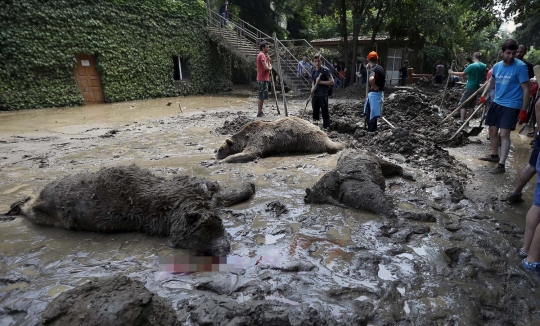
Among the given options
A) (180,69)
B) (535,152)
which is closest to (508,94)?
(535,152)

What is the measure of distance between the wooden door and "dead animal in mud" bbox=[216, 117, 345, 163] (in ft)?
42.8

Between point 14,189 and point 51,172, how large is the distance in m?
0.73

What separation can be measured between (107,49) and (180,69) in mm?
4968

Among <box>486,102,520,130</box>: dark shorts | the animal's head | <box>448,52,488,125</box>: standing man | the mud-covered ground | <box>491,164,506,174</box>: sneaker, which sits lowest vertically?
the mud-covered ground

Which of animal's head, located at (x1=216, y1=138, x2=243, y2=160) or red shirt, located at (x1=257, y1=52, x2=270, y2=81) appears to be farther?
red shirt, located at (x1=257, y1=52, x2=270, y2=81)

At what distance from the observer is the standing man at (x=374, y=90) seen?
6.53 meters

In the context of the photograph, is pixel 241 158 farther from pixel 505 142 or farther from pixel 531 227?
pixel 505 142

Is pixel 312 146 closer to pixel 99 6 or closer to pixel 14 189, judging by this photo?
pixel 14 189

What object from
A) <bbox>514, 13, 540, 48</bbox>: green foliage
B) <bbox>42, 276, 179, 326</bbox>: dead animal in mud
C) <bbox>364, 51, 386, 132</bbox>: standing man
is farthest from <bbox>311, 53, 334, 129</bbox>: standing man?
<bbox>514, 13, 540, 48</bbox>: green foliage

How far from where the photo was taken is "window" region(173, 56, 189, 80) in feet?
66.2

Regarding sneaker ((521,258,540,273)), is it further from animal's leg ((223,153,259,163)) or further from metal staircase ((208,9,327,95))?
metal staircase ((208,9,327,95))

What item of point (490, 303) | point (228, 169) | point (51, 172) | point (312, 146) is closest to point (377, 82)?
point (312, 146)

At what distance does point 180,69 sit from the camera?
20.4 m

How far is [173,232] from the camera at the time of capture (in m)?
2.84
